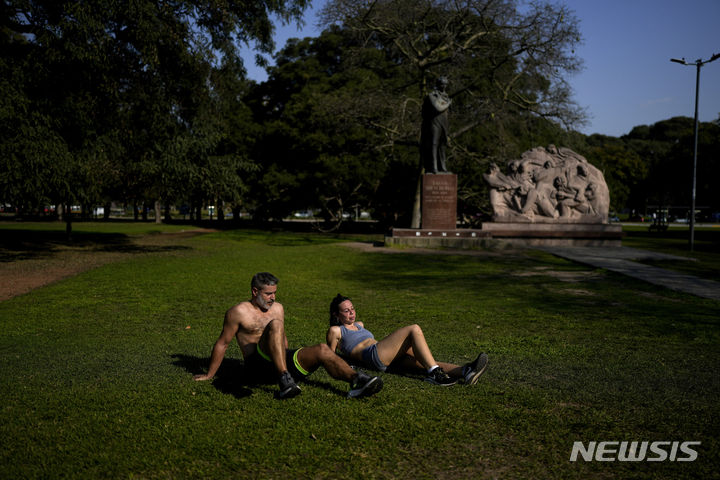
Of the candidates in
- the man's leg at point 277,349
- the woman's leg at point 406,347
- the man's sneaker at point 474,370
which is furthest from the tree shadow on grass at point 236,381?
the man's sneaker at point 474,370

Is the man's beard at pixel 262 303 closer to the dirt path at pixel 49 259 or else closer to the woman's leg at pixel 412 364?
the woman's leg at pixel 412 364

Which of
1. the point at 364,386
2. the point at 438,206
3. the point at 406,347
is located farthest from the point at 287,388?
the point at 438,206

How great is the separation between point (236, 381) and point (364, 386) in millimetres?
1287

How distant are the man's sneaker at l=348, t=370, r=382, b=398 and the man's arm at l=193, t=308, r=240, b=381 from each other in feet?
3.71

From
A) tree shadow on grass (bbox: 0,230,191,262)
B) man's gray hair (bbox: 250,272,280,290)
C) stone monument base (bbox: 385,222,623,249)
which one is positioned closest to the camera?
man's gray hair (bbox: 250,272,280,290)

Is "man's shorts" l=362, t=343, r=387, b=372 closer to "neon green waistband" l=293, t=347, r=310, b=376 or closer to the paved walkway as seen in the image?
"neon green waistband" l=293, t=347, r=310, b=376

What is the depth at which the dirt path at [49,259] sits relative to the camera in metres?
12.4

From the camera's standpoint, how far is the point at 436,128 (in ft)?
74.3

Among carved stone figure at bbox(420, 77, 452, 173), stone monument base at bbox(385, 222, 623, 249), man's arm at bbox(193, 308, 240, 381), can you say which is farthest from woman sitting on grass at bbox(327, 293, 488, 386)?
carved stone figure at bbox(420, 77, 452, 173)

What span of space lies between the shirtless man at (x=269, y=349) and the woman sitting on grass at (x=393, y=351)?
41 centimetres

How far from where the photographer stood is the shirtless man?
182 inches

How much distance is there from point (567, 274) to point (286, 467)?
11.3 m

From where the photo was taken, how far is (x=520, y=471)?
341cm

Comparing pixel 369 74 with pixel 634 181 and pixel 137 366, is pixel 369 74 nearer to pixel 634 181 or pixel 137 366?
pixel 137 366
